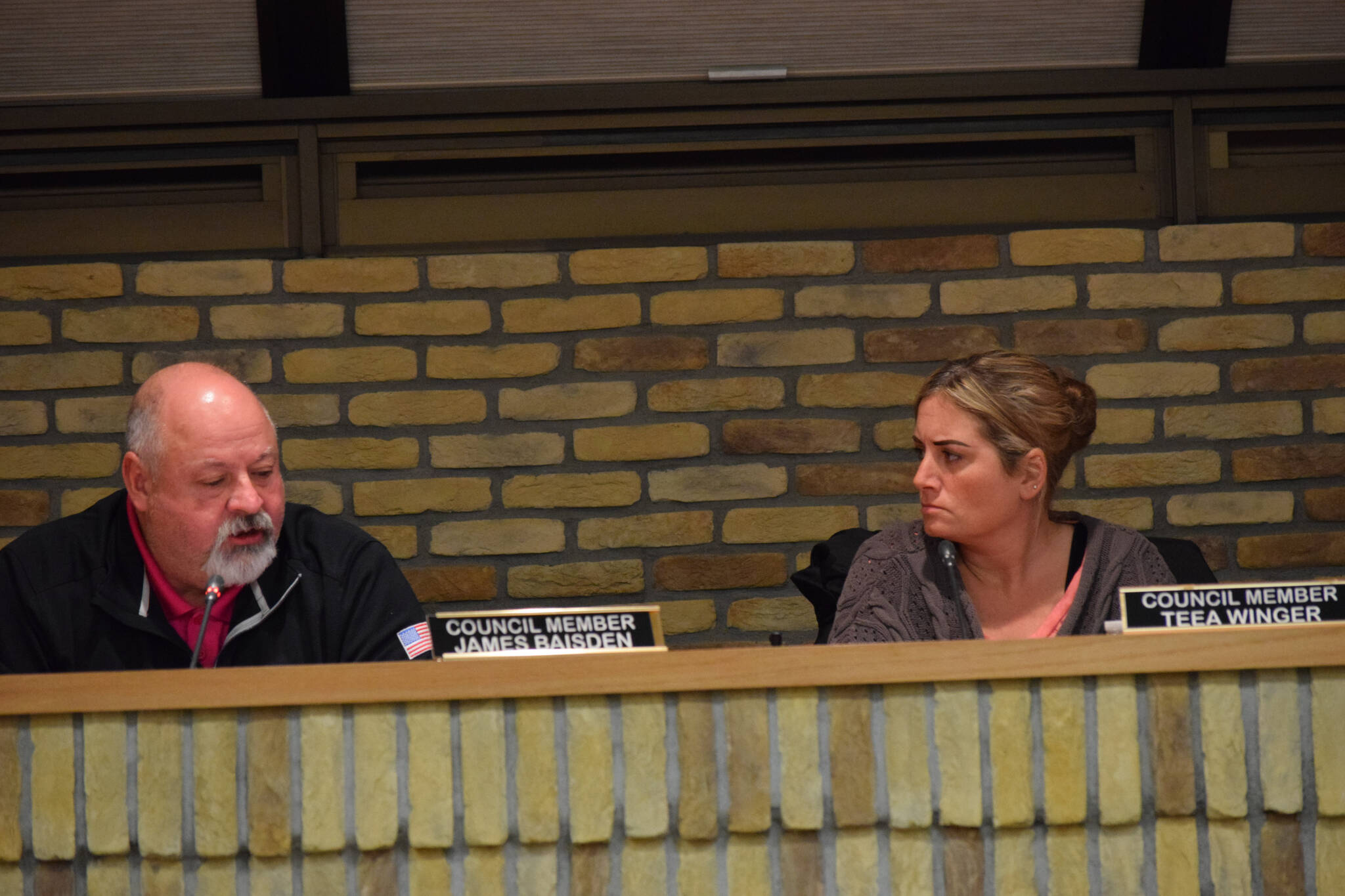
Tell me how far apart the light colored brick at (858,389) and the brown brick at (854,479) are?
0.12m

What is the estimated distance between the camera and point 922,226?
2.40 metres

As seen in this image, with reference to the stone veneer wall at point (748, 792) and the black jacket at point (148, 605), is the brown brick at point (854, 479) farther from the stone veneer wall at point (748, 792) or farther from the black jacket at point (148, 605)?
the stone veneer wall at point (748, 792)

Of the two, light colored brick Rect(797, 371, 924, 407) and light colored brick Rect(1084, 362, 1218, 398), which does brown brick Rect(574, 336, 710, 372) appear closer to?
light colored brick Rect(797, 371, 924, 407)

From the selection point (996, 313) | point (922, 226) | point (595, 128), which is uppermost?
point (595, 128)

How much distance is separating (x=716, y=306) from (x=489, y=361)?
0.45 meters

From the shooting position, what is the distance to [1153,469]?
2.35m

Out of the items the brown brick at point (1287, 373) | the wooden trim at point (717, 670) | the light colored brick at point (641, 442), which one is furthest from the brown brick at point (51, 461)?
the brown brick at point (1287, 373)

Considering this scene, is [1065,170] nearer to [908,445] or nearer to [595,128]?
[908,445]

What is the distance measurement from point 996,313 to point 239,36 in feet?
5.02

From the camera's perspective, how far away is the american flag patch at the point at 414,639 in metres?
1.63

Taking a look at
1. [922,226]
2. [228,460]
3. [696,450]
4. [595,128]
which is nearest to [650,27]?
A: [595,128]

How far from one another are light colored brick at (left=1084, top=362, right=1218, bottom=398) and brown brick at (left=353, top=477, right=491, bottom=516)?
47.7 inches

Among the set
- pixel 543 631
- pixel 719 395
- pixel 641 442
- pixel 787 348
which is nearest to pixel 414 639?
pixel 543 631

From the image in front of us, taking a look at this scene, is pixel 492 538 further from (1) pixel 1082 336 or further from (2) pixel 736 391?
(1) pixel 1082 336
